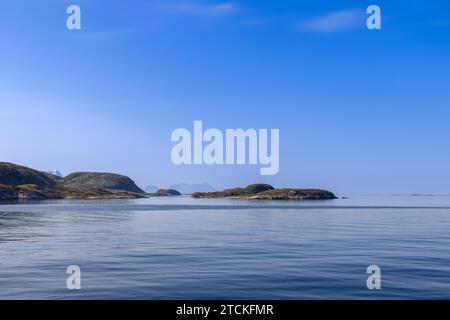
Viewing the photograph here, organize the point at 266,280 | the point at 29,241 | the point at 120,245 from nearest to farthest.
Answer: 1. the point at 266,280
2. the point at 120,245
3. the point at 29,241

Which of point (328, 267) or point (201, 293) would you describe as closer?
point (201, 293)

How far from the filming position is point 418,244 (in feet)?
179

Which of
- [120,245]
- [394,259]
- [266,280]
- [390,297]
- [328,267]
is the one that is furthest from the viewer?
[120,245]
